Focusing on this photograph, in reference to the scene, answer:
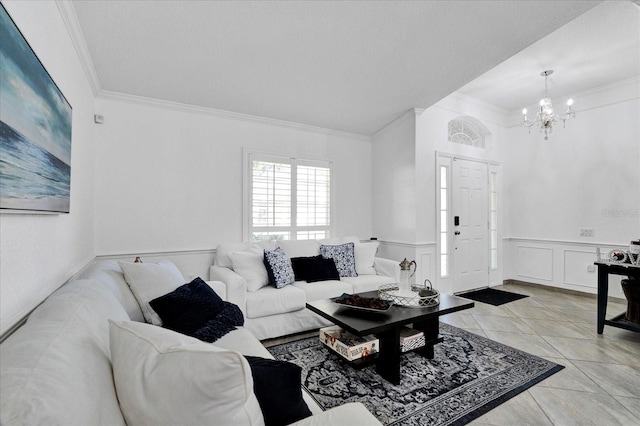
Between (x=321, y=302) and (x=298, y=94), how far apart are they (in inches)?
93.6

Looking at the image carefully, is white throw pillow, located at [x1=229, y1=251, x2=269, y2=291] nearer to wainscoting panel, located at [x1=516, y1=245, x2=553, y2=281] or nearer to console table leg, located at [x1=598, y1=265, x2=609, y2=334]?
console table leg, located at [x1=598, y1=265, x2=609, y2=334]

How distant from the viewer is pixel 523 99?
4863mm

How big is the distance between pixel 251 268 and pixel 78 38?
234cm

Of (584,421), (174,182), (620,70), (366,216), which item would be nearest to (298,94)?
(174,182)

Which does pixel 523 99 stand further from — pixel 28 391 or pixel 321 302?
pixel 28 391

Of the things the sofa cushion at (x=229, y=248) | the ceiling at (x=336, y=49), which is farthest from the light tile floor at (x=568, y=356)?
the ceiling at (x=336, y=49)

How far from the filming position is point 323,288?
3.19 m

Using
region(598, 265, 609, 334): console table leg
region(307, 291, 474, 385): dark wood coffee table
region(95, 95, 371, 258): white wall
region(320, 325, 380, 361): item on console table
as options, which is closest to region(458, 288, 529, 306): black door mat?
region(598, 265, 609, 334): console table leg

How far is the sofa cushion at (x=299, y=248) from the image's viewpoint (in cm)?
364

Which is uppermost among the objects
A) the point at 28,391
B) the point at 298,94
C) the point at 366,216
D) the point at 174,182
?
the point at 298,94

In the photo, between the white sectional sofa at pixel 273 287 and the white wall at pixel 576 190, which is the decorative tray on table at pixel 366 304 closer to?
the white sectional sofa at pixel 273 287

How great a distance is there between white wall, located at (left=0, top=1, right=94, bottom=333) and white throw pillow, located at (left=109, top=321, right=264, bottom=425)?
Result: 0.72 m

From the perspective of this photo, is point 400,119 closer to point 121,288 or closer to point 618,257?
point 618,257

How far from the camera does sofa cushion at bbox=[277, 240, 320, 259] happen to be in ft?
11.9
